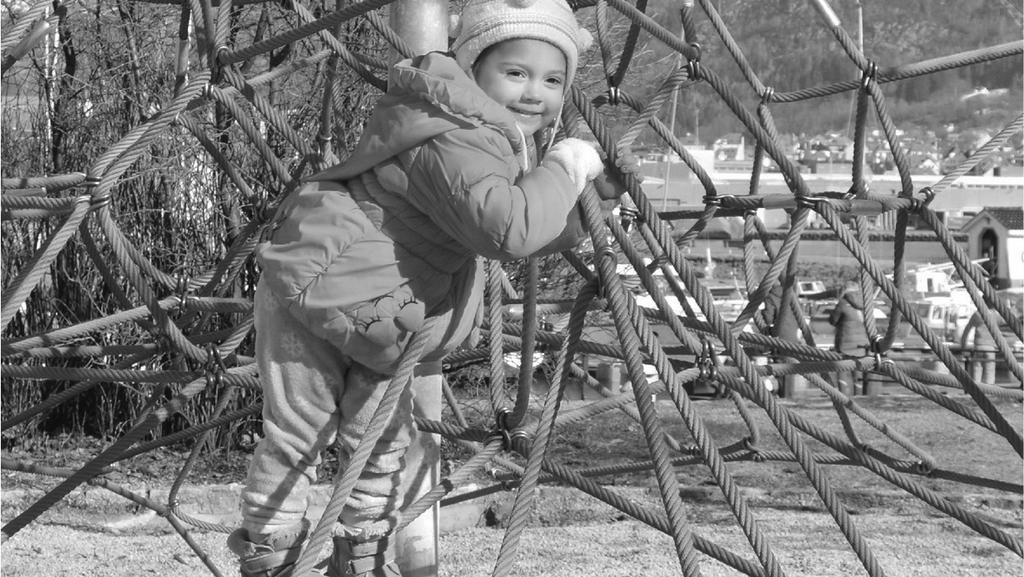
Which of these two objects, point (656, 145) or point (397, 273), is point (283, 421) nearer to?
point (397, 273)

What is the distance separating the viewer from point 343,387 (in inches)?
71.4

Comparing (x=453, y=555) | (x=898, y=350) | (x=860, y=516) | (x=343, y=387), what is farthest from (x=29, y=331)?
(x=898, y=350)

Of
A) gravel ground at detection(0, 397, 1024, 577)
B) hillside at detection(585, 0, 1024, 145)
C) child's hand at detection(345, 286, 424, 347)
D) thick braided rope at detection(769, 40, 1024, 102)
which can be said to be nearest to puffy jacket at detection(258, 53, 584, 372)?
child's hand at detection(345, 286, 424, 347)

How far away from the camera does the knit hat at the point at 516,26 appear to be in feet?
5.77

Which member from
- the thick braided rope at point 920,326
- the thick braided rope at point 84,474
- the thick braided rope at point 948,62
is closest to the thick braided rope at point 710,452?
the thick braided rope at point 920,326

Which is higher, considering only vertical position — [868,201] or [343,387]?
[868,201]

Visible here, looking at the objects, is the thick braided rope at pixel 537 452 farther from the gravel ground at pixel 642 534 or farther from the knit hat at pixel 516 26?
the gravel ground at pixel 642 534

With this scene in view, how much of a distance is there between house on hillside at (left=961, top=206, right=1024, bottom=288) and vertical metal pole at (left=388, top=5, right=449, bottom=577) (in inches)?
1224

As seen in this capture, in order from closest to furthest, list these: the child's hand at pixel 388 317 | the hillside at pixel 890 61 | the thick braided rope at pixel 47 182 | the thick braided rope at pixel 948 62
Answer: the child's hand at pixel 388 317 < the thick braided rope at pixel 948 62 < the thick braided rope at pixel 47 182 < the hillside at pixel 890 61

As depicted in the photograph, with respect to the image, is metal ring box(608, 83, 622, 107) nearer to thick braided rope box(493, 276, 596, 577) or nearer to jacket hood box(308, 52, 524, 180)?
thick braided rope box(493, 276, 596, 577)

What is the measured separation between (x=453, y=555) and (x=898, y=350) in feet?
37.3

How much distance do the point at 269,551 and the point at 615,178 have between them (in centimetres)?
70

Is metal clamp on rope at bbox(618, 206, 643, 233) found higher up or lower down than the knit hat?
lower down

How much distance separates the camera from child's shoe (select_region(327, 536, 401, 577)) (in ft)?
6.10
